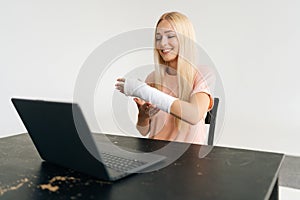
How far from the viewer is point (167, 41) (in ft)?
4.68

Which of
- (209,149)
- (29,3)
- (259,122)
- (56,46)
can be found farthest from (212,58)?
(209,149)

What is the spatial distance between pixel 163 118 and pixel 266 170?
0.78m

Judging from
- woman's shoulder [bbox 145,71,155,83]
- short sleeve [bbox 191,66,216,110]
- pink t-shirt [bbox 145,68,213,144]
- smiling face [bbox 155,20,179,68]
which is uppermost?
smiling face [bbox 155,20,179,68]

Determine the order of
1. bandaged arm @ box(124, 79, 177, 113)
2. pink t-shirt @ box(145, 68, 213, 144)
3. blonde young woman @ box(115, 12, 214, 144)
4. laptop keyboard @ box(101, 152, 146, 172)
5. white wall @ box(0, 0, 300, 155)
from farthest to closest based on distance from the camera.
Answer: white wall @ box(0, 0, 300, 155), pink t-shirt @ box(145, 68, 213, 144), blonde young woman @ box(115, 12, 214, 144), bandaged arm @ box(124, 79, 177, 113), laptop keyboard @ box(101, 152, 146, 172)

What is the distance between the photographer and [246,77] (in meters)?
2.68

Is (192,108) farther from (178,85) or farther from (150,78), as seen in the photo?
(150,78)

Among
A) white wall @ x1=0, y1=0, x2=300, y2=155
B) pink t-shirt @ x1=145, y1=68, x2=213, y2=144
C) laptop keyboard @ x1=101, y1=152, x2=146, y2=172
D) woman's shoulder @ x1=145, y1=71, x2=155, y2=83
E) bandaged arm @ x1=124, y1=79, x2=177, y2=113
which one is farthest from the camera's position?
white wall @ x1=0, y1=0, x2=300, y2=155

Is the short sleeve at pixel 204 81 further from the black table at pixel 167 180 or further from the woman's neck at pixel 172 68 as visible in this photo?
the black table at pixel 167 180

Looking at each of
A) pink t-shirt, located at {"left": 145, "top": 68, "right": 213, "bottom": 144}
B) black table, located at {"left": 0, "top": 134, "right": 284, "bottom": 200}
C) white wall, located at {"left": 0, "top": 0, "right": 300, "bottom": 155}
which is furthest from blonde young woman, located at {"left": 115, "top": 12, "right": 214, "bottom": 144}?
white wall, located at {"left": 0, "top": 0, "right": 300, "bottom": 155}

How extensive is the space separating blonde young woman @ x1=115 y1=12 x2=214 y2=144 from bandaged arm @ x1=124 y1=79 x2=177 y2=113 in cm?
8

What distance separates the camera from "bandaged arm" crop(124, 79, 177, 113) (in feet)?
3.78

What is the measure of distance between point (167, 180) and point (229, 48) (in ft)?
7.20

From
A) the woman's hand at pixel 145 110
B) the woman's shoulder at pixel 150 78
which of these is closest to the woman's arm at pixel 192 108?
the woman's hand at pixel 145 110

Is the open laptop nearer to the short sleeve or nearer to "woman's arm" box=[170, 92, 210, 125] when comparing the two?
"woman's arm" box=[170, 92, 210, 125]
